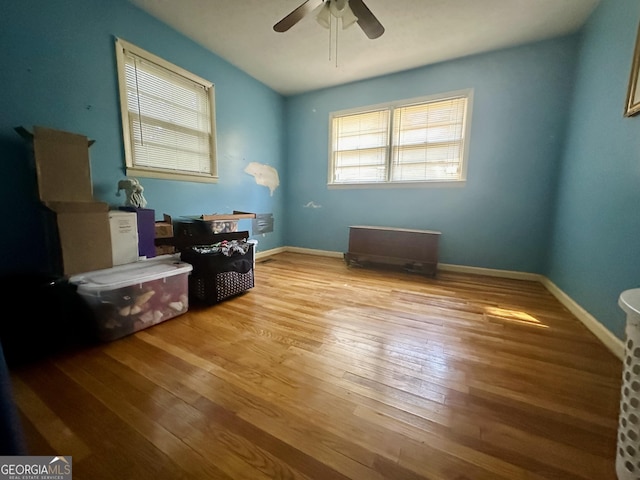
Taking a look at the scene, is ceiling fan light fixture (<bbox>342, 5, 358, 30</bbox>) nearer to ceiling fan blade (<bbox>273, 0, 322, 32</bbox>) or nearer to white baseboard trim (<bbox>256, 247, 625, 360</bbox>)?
ceiling fan blade (<bbox>273, 0, 322, 32</bbox>)

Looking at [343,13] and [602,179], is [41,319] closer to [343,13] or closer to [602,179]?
[343,13]

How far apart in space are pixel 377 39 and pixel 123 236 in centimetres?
311

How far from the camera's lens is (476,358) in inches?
55.6

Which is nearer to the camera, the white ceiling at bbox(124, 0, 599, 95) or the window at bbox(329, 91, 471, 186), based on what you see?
the white ceiling at bbox(124, 0, 599, 95)

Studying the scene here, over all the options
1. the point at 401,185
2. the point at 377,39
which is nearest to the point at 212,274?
the point at 401,185

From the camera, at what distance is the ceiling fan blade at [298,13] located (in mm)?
1823

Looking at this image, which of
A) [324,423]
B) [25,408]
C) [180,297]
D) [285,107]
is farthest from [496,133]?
[25,408]

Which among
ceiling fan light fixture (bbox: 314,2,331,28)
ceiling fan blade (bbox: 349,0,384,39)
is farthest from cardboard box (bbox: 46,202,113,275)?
ceiling fan blade (bbox: 349,0,384,39)

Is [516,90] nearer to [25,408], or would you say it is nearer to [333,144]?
[333,144]

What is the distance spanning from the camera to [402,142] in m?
3.42

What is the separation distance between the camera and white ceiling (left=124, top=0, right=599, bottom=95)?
2.16 meters

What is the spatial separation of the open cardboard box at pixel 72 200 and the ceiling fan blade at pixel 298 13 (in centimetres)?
176

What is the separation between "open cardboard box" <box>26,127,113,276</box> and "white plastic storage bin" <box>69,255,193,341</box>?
0.41 feet

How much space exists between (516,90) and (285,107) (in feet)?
10.5
